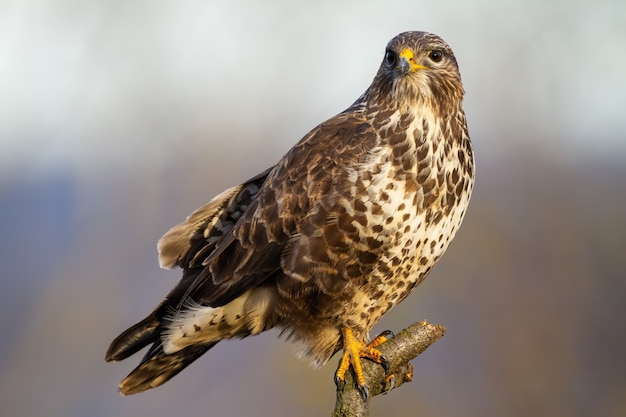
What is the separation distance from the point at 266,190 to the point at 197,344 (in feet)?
3.43

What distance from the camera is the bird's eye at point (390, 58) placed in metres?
4.59

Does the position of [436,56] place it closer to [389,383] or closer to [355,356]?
[355,356]

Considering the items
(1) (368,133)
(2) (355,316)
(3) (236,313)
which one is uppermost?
(1) (368,133)

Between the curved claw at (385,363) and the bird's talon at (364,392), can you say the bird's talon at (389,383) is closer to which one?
the curved claw at (385,363)

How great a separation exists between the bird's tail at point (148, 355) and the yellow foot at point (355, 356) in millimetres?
989

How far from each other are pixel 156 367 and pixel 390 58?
2282 mm

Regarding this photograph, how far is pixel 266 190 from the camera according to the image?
4.75 m

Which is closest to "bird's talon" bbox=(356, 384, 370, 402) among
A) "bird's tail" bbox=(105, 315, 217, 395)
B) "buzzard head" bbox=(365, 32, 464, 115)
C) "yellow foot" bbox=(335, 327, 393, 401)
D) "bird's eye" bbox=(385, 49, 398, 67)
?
"yellow foot" bbox=(335, 327, 393, 401)

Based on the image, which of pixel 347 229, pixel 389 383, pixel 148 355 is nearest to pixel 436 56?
pixel 347 229

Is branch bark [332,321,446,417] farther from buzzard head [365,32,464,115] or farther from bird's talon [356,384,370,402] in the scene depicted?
buzzard head [365,32,464,115]

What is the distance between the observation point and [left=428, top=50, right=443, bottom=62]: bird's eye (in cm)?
461

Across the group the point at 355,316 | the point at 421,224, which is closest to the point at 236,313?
the point at 355,316

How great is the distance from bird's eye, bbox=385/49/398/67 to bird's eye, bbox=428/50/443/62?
19 cm

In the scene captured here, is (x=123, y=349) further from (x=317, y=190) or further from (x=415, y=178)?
(x=415, y=178)
